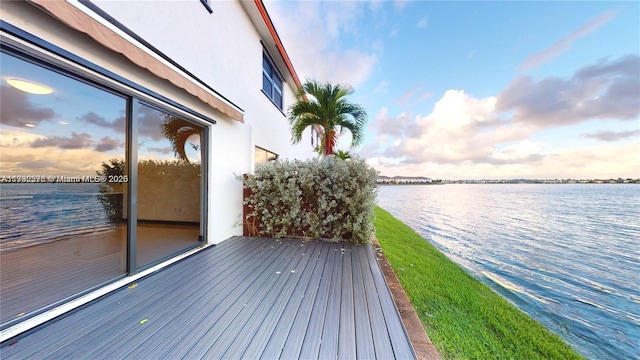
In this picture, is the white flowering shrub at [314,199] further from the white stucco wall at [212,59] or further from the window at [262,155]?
the window at [262,155]

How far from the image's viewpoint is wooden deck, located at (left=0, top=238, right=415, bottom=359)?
1.63 metres

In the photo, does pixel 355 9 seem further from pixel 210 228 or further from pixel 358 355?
pixel 358 355

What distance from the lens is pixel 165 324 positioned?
1.94 metres

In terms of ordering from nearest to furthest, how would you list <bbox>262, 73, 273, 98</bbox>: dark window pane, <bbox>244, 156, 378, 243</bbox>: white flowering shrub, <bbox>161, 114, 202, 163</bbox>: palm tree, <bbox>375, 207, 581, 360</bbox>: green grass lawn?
<bbox>375, 207, 581, 360</bbox>: green grass lawn < <bbox>161, 114, 202, 163</bbox>: palm tree < <bbox>244, 156, 378, 243</bbox>: white flowering shrub < <bbox>262, 73, 273, 98</bbox>: dark window pane

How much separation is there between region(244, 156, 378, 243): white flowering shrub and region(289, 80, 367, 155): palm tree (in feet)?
9.02

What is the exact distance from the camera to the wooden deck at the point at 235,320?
1.63m

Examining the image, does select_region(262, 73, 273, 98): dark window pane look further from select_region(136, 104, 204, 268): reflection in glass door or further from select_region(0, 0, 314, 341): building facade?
select_region(136, 104, 204, 268): reflection in glass door

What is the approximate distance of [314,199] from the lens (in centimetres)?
512

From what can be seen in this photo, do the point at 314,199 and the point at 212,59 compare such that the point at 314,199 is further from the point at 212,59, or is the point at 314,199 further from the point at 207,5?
the point at 207,5

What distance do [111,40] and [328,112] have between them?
223 inches

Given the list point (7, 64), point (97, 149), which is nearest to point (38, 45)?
point (7, 64)

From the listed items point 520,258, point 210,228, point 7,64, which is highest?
point 7,64

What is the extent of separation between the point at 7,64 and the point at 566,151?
88.7ft

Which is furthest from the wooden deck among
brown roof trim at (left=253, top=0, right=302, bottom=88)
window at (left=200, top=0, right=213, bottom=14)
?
brown roof trim at (left=253, top=0, right=302, bottom=88)
